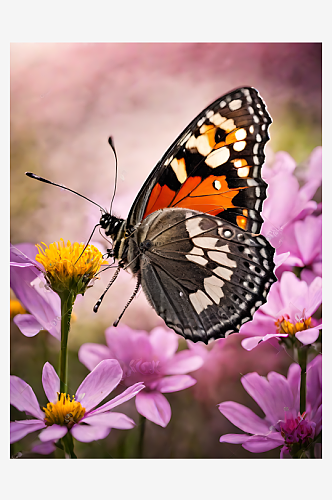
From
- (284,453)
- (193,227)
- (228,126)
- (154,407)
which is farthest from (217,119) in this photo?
(284,453)

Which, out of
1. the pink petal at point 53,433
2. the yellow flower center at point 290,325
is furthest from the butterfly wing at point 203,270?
the pink petal at point 53,433

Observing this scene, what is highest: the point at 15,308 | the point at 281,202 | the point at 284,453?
the point at 281,202

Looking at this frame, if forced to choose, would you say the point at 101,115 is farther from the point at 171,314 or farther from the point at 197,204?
the point at 171,314

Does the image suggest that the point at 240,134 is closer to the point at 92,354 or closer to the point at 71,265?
the point at 71,265

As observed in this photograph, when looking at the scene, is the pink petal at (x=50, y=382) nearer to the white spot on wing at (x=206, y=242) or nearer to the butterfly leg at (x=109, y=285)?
the butterfly leg at (x=109, y=285)

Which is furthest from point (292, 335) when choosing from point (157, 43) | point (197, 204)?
point (157, 43)

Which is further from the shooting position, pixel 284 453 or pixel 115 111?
pixel 115 111

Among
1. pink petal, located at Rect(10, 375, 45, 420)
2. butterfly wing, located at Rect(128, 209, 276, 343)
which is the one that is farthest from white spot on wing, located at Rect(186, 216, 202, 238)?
pink petal, located at Rect(10, 375, 45, 420)
